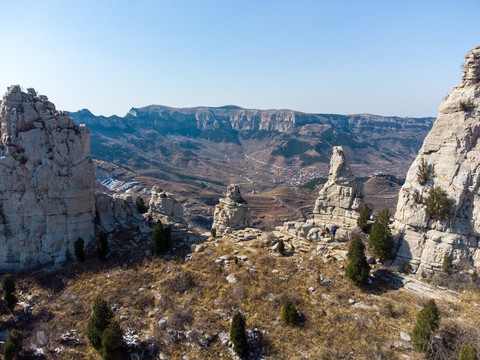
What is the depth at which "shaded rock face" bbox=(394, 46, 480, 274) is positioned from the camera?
29.6m

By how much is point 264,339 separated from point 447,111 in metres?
28.7

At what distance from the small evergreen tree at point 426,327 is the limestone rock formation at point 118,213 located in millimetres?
33107

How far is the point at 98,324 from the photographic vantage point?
25266 millimetres

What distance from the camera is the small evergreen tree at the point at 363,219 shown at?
1452 inches

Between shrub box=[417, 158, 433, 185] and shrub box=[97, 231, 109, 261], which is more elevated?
shrub box=[417, 158, 433, 185]

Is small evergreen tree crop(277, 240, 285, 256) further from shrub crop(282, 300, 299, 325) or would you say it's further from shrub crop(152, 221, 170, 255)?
shrub crop(152, 221, 170, 255)

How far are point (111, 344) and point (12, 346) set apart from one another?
852 cm

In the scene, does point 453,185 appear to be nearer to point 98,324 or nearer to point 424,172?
point 424,172

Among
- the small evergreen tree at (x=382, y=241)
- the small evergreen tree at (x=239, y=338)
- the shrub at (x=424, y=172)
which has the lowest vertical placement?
the small evergreen tree at (x=239, y=338)

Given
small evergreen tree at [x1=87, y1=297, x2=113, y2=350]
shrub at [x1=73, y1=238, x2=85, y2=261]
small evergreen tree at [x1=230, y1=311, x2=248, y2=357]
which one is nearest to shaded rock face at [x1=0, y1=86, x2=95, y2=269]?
shrub at [x1=73, y1=238, x2=85, y2=261]

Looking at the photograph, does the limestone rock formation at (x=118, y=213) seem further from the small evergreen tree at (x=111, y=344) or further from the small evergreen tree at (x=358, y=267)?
the small evergreen tree at (x=358, y=267)

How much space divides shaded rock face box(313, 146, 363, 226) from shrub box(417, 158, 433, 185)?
8279 mm

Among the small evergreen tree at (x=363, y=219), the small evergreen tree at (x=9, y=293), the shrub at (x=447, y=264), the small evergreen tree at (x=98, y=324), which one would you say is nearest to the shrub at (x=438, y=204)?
the shrub at (x=447, y=264)

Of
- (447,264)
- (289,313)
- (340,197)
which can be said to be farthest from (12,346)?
(447,264)
